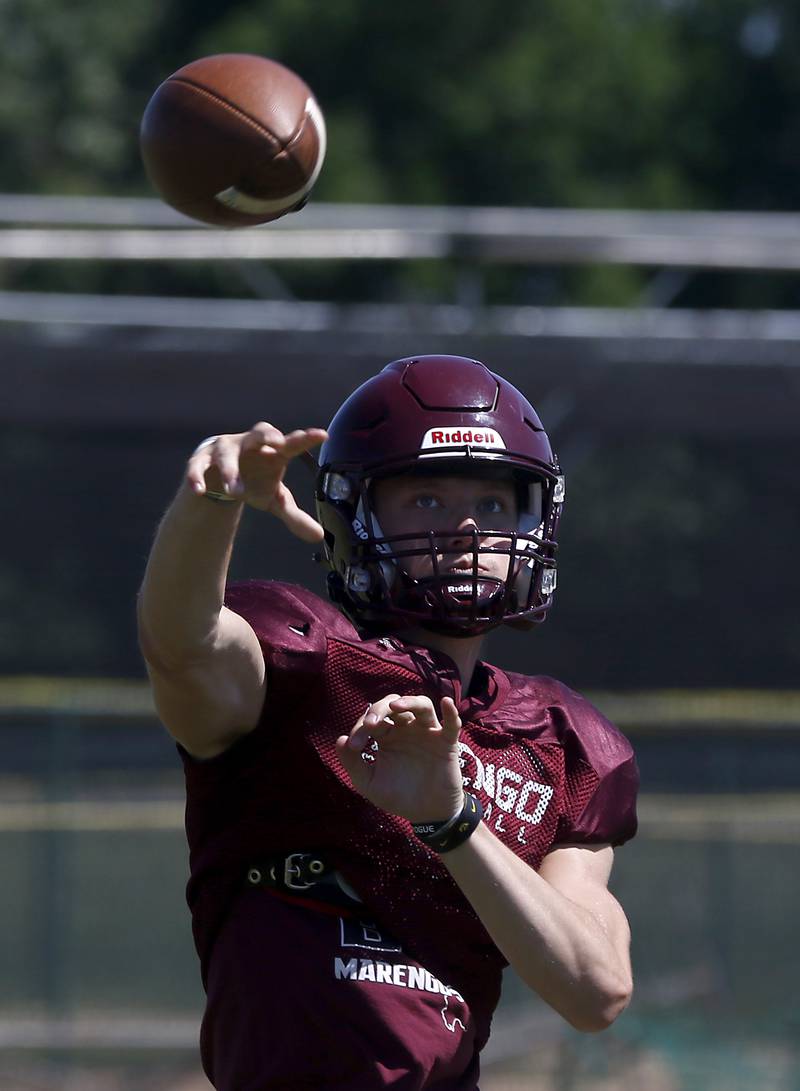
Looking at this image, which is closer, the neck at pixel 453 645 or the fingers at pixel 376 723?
the fingers at pixel 376 723

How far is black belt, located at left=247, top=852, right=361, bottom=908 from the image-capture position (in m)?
2.33

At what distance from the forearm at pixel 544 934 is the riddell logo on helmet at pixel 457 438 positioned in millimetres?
561

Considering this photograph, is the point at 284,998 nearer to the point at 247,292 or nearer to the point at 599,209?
the point at 247,292

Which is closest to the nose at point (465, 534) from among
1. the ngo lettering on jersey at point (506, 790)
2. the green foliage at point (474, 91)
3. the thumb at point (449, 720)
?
the ngo lettering on jersey at point (506, 790)

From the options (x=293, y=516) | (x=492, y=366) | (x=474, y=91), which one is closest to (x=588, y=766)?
(x=293, y=516)

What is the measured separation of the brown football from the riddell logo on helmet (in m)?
0.60

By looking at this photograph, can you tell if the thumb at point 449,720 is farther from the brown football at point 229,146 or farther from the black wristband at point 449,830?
the brown football at point 229,146

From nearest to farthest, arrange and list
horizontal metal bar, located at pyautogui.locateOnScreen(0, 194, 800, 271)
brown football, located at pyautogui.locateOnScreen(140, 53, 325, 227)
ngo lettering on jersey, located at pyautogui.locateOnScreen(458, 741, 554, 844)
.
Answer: ngo lettering on jersey, located at pyautogui.locateOnScreen(458, 741, 554, 844) → brown football, located at pyautogui.locateOnScreen(140, 53, 325, 227) → horizontal metal bar, located at pyautogui.locateOnScreen(0, 194, 800, 271)

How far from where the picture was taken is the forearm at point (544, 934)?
2.17m

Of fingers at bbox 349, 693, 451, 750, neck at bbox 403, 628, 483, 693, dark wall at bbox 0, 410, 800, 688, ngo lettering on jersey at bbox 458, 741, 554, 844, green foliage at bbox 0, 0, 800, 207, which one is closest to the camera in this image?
fingers at bbox 349, 693, 451, 750

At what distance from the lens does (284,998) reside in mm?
2283

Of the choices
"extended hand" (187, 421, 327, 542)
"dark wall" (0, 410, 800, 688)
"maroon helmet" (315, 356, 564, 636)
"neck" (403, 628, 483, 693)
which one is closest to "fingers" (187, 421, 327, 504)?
"extended hand" (187, 421, 327, 542)

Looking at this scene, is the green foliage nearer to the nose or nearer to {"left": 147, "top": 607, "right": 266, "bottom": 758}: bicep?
the nose

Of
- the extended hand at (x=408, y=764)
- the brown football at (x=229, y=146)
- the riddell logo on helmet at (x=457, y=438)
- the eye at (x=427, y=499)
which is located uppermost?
the brown football at (x=229, y=146)
